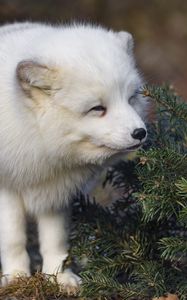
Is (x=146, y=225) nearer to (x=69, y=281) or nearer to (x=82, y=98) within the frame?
(x=69, y=281)

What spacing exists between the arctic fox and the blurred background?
6.75 m

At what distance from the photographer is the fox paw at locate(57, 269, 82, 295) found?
176 inches

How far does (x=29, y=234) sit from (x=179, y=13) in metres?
7.92

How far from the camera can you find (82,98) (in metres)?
3.93

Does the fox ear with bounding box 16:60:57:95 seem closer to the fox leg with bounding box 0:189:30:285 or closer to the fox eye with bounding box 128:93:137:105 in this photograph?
the fox eye with bounding box 128:93:137:105

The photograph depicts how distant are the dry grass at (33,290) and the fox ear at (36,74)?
1009mm

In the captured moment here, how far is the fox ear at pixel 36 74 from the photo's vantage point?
3.99 m

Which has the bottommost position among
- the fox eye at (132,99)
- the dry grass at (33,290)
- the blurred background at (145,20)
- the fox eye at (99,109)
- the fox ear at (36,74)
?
the dry grass at (33,290)

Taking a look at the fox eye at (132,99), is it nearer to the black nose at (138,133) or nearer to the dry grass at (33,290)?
the black nose at (138,133)

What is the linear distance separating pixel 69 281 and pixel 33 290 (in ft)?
0.67

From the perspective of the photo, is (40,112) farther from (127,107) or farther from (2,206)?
(2,206)

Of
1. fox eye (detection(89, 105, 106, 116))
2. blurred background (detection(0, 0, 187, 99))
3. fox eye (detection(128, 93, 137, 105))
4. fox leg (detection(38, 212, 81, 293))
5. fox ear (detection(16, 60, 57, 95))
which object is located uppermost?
blurred background (detection(0, 0, 187, 99))

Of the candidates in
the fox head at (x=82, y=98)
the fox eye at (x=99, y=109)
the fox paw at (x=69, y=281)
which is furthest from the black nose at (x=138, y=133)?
the fox paw at (x=69, y=281)

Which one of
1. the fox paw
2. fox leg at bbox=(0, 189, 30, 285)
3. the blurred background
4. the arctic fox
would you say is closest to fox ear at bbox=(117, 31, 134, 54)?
the arctic fox
